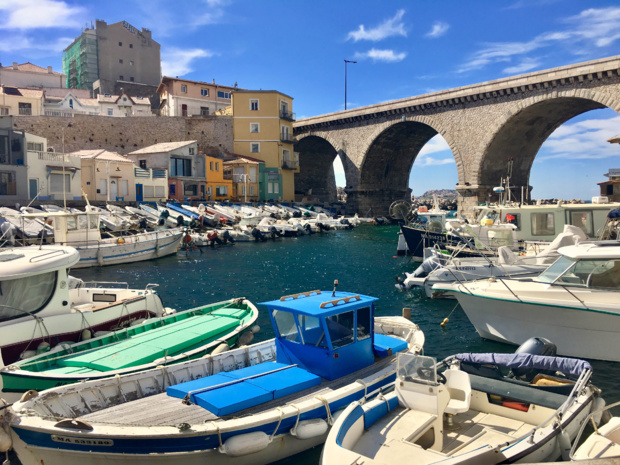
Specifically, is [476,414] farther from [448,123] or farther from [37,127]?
[37,127]

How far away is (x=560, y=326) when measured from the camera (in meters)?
10.8

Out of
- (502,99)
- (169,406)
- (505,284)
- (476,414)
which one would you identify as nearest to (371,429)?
(476,414)

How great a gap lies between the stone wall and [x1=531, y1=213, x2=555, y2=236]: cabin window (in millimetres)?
38929

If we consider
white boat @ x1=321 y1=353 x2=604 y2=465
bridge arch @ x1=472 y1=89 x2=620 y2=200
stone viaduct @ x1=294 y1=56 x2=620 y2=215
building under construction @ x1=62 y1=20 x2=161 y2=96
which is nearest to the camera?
white boat @ x1=321 y1=353 x2=604 y2=465

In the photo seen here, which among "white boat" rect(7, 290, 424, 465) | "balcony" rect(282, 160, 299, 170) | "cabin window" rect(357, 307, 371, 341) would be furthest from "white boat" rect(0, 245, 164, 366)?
"balcony" rect(282, 160, 299, 170)

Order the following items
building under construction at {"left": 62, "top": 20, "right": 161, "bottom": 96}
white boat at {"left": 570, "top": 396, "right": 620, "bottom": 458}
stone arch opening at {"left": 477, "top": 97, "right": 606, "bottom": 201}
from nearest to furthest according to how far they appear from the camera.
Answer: white boat at {"left": 570, "top": 396, "right": 620, "bottom": 458}, stone arch opening at {"left": 477, "top": 97, "right": 606, "bottom": 201}, building under construction at {"left": 62, "top": 20, "right": 161, "bottom": 96}

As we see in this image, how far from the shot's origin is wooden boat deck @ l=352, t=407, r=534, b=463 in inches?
223

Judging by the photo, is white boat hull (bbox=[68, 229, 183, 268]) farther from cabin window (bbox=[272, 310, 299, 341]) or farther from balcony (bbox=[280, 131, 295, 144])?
balcony (bbox=[280, 131, 295, 144])

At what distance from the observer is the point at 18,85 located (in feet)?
206

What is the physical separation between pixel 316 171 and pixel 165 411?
2384 inches

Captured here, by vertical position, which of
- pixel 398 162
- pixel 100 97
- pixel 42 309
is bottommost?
pixel 42 309

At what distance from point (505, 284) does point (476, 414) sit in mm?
5133

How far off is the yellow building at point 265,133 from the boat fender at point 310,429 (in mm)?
45518

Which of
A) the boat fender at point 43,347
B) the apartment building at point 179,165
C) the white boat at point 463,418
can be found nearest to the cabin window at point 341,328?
the white boat at point 463,418
